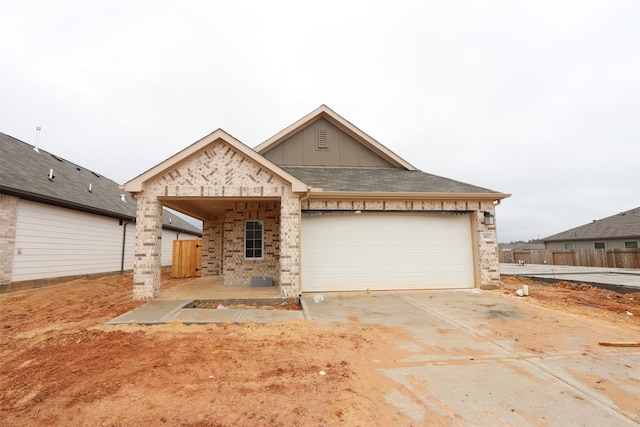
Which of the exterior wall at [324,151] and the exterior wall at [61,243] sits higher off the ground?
the exterior wall at [324,151]

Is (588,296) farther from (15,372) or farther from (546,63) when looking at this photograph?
(15,372)

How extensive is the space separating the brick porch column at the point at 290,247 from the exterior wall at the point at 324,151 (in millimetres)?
4575

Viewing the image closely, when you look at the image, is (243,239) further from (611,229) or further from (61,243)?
(611,229)

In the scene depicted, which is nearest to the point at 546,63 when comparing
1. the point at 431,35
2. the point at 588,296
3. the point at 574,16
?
the point at 574,16

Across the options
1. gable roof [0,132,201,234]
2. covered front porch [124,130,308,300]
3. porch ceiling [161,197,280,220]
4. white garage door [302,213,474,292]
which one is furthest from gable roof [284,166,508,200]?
gable roof [0,132,201,234]

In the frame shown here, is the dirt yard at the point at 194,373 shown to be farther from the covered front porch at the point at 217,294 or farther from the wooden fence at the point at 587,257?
the wooden fence at the point at 587,257

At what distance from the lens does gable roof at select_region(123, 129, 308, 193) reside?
8.27 meters

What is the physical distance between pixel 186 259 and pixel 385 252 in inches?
428

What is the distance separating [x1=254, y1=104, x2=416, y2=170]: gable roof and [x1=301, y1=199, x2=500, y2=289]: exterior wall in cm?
354

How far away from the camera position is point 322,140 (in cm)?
1311

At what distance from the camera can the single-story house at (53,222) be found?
33.6 feet

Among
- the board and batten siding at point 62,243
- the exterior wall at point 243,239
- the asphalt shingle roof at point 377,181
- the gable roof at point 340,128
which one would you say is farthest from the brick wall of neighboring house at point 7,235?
the asphalt shingle roof at point 377,181

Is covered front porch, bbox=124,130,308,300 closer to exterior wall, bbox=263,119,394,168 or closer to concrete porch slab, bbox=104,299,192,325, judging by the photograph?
concrete porch slab, bbox=104,299,192,325

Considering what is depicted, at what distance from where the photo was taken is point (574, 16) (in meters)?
10.7
